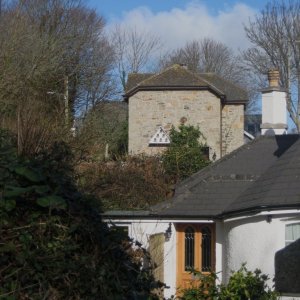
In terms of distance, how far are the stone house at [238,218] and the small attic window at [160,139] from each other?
1099cm

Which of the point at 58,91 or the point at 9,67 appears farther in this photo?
the point at 58,91

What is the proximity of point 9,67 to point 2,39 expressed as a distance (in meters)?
2.36

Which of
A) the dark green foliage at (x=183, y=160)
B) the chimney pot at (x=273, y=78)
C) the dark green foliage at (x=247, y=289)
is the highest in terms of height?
the chimney pot at (x=273, y=78)

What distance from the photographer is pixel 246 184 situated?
63.4 ft

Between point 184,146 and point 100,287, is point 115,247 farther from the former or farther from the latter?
point 184,146

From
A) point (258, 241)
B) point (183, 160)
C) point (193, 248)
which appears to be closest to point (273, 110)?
point (193, 248)

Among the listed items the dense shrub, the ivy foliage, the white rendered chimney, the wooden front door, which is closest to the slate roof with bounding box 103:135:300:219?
the wooden front door

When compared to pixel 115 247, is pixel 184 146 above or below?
above

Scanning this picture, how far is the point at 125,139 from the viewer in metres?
37.1

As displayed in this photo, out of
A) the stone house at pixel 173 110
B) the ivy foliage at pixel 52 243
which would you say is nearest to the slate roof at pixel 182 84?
the stone house at pixel 173 110

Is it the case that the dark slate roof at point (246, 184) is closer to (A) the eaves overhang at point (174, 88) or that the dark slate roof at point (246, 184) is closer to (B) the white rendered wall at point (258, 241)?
(B) the white rendered wall at point (258, 241)

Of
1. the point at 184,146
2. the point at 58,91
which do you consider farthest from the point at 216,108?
the point at 58,91

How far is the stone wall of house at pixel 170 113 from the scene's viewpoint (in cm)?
3481

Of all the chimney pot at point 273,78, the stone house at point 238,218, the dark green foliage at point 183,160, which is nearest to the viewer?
the stone house at point 238,218
